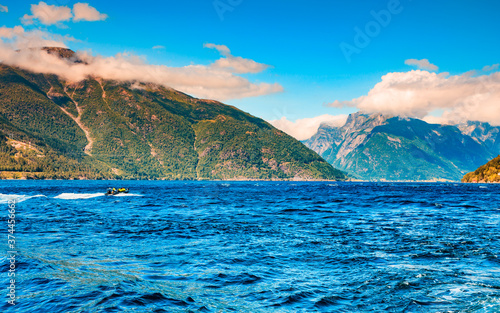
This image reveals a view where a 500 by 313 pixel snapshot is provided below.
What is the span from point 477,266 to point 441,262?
218cm

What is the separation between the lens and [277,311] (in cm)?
1633

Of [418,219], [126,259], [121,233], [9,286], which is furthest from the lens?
[418,219]

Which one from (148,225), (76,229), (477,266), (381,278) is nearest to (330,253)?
(381,278)

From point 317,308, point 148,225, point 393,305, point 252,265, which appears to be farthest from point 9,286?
point 148,225

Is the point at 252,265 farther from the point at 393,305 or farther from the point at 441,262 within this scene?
the point at 441,262

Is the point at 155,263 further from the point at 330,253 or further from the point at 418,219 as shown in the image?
the point at 418,219

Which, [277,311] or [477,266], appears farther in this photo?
[477,266]

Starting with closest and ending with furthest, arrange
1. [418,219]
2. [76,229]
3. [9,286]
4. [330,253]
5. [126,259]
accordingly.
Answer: [9,286] < [126,259] < [330,253] < [76,229] < [418,219]

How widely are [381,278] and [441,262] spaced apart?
6863 mm

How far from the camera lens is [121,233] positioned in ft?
128

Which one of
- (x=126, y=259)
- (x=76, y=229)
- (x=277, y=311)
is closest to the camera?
(x=277, y=311)

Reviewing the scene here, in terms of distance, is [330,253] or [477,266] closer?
[477,266]

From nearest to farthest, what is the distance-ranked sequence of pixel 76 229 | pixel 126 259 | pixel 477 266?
pixel 477 266 → pixel 126 259 → pixel 76 229

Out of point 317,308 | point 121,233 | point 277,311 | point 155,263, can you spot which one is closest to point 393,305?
point 317,308
